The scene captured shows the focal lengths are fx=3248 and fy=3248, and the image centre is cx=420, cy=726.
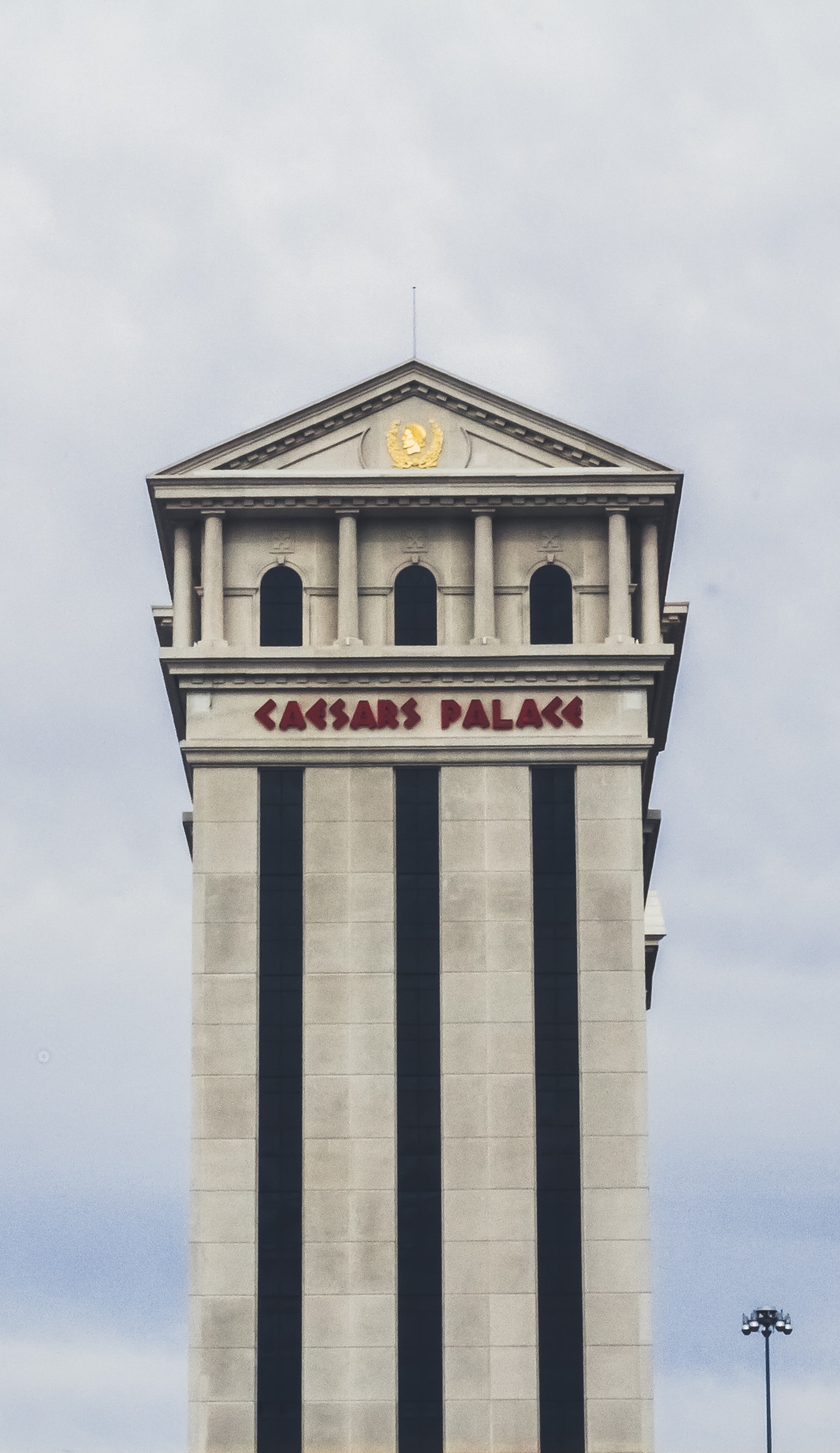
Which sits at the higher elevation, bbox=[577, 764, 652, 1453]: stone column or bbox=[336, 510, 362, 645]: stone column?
bbox=[336, 510, 362, 645]: stone column

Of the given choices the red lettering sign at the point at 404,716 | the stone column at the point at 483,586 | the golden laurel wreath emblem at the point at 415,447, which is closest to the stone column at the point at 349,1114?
the red lettering sign at the point at 404,716

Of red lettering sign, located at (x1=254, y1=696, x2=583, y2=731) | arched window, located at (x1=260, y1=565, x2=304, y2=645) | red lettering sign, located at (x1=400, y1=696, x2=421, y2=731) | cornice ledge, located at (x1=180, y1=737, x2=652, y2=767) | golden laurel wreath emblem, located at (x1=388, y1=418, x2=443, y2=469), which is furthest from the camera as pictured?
golden laurel wreath emblem, located at (x1=388, y1=418, x2=443, y2=469)

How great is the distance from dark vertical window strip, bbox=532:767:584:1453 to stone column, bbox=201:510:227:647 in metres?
14.3

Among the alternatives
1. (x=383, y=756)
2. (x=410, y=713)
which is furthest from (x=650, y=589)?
(x=383, y=756)

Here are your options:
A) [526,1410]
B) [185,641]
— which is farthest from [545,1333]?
[185,641]

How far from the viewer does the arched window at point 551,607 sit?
13188 cm

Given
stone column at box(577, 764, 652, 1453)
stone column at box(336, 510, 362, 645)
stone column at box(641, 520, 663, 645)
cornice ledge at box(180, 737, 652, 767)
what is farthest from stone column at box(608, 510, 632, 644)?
stone column at box(336, 510, 362, 645)

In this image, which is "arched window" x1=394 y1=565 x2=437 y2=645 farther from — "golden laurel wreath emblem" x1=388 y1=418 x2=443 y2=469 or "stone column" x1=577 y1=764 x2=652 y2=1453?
"stone column" x1=577 y1=764 x2=652 y2=1453

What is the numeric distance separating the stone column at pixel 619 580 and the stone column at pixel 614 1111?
18.3 ft

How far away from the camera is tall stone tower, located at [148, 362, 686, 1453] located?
123 metres

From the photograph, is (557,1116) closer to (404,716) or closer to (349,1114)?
(349,1114)

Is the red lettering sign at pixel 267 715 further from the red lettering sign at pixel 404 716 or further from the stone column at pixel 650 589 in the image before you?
the stone column at pixel 650 589

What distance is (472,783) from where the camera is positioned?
424ft

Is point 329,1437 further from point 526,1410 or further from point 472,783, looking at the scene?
point 472,783
